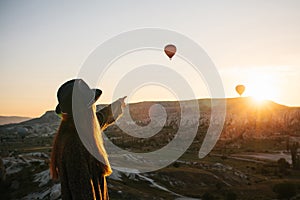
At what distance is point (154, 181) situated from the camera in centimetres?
2777

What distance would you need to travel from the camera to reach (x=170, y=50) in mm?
25672

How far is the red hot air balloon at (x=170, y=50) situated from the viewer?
25.5 meters

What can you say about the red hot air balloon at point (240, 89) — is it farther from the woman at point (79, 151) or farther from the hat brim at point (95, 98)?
the woman at point (79, 151)

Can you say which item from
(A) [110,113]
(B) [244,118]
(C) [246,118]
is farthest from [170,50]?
(C) [246,118]

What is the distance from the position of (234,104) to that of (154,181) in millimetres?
129689

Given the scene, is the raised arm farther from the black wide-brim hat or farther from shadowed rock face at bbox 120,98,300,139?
shadowed rock face at bbox 120,98,300,139

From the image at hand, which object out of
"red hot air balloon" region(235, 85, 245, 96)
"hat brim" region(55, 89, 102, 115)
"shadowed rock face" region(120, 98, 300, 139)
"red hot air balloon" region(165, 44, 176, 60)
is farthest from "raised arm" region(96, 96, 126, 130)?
"shadowed rock face" region(120, 98, 300, 139)

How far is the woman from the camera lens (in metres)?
2.54

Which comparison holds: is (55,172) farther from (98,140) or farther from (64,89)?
(64,89)

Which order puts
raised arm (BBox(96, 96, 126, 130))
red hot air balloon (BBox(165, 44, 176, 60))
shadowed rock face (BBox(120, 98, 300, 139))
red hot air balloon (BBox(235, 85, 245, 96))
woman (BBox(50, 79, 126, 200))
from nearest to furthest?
woman (BBox(50, 79, 126, 200)), raised arm (BBox(96, 96, 126, 130)), red hot air balloon (BBox(165, 44, 176, 60)), red hot air balloon (BBox(235, 85, 245, 96)), shadowed rock face (BBox(120, 98, 300, 139))

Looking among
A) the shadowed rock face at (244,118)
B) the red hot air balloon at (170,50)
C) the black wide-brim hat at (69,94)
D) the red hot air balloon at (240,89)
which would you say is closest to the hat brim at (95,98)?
the black wide-brim hat at (69,94)

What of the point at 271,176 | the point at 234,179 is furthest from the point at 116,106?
the point at 271,176

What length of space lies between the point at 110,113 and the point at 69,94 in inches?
27.2

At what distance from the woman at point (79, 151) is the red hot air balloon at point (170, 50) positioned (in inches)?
Answer: 902
